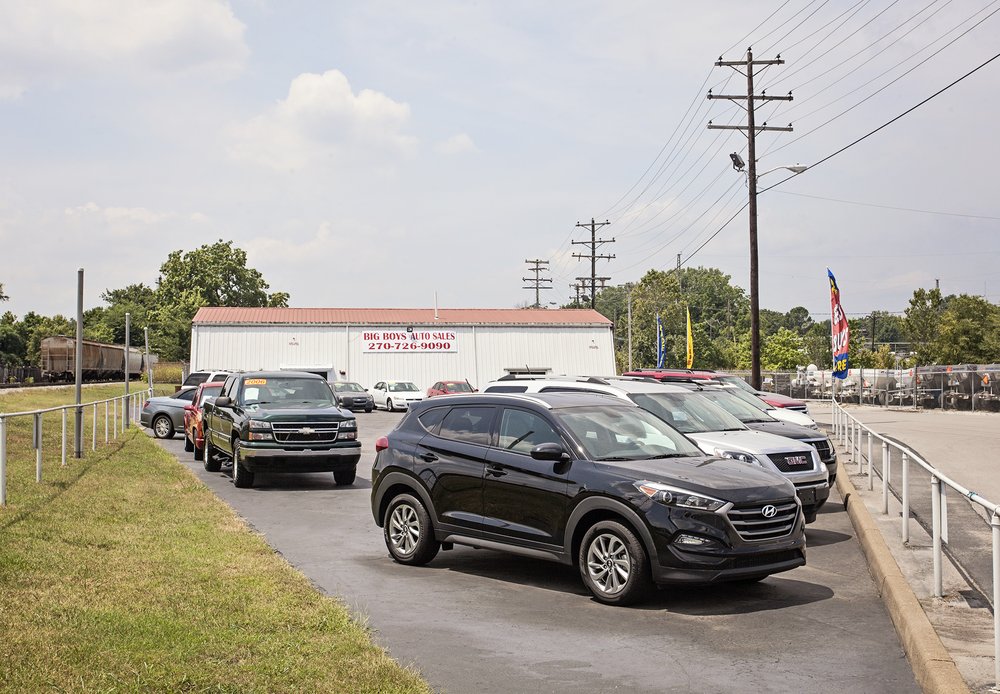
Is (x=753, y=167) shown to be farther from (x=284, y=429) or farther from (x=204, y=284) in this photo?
(x=204, y=284)

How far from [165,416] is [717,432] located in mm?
20997

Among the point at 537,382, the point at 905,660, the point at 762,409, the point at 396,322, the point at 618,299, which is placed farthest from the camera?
the point at 618,299

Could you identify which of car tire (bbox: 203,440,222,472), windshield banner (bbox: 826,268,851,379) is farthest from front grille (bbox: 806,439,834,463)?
windshield banner (bbox: 826,268,851,379)

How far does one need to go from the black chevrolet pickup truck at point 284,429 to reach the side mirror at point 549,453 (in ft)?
29.8

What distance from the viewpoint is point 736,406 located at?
1591 cm

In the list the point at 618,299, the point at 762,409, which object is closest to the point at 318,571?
the point at 762,409

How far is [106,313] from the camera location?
14125 centimetres

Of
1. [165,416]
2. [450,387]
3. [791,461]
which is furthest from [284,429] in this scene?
[450,387]

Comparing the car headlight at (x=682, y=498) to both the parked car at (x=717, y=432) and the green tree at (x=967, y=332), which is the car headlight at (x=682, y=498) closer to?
the parked car at (x=717, y=432)

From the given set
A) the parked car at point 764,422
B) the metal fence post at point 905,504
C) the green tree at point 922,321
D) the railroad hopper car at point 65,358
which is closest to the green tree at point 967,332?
the green tree at point 922,321

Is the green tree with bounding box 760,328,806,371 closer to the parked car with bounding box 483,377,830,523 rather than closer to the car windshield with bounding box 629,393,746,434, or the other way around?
the parked car with bounding box 483,377,830,523

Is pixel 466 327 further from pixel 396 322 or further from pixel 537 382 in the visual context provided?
pixel 537 382

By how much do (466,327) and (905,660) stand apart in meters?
58.5

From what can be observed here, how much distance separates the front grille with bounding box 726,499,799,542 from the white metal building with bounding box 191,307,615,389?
50267mm
